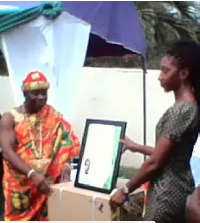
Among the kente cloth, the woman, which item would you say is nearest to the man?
the kente cloth

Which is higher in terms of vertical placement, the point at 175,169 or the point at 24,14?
the point at 24,14

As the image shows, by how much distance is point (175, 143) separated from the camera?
290 centimetres

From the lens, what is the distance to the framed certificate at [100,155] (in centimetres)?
340

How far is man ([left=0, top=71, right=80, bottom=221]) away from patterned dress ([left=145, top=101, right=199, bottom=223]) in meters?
A: 1.27

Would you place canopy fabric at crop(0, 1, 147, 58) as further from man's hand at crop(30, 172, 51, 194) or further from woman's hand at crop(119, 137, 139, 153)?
woman's hand at crop(119, 137, 139, 153)

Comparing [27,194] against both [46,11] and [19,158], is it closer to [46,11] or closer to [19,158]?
[19,158]

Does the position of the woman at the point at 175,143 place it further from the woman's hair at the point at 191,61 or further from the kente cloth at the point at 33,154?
the kente cloth at the point at 33,154

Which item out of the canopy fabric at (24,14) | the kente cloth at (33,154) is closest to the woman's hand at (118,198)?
the kente cloth at (33,154)

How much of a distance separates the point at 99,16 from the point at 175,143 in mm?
3023

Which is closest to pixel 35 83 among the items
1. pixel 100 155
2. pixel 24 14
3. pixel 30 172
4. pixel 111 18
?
pixel 30 172

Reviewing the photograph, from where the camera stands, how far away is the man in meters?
4.17

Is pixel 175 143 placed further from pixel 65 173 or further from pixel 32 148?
pixel 32 148

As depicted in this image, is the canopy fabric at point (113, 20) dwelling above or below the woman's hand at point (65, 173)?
above

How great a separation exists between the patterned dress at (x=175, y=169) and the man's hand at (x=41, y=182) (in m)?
0.96
